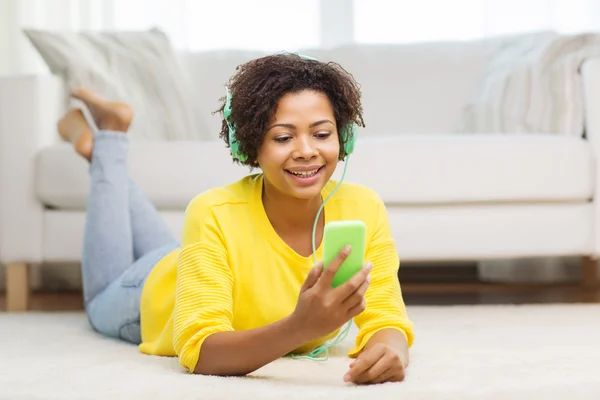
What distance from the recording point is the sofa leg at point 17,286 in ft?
7.75

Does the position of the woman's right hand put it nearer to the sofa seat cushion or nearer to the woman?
the woman

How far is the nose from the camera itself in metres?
1.27

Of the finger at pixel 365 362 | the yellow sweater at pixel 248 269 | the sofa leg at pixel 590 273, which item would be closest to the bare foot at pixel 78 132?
the yellow sweater at pixel 248 269

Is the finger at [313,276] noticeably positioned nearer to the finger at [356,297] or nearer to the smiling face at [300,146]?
the finger at [356,297]

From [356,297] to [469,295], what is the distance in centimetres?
166

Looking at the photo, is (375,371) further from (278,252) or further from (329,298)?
(278,252)

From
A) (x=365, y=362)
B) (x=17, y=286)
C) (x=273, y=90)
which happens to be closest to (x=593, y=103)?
(x=273, y=90)

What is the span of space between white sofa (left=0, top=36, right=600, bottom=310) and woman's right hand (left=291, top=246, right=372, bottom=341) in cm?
117

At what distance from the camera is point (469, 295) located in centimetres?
269

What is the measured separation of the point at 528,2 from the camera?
348 centimetres

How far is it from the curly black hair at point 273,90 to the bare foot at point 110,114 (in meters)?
0.76

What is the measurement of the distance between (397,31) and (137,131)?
4.46ft

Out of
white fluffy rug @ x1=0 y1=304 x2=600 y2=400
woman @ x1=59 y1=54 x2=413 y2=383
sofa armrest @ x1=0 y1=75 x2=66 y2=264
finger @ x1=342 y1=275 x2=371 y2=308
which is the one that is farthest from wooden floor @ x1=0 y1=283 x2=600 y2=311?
finger @ x1=342 y1=275 x2=371 y2=308

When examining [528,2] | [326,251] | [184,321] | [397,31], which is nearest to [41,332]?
[184,321]
